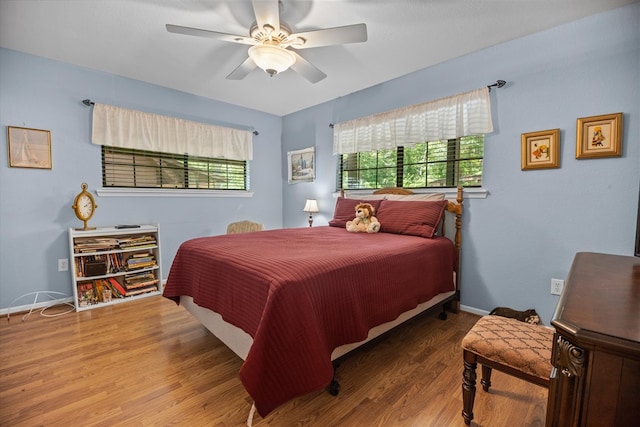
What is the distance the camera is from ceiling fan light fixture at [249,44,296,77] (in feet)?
6.47

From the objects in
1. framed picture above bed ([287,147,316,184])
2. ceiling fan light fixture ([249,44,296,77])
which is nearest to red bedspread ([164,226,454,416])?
ceiling fan light fixture ([249,44,296,77])

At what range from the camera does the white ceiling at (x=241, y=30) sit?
195cm

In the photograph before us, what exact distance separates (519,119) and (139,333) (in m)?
3.60

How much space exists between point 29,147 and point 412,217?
3.67 m

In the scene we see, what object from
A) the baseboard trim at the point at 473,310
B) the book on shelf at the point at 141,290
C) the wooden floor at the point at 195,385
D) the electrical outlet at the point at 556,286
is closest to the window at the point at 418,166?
the electrical outlet at the point at 556,286

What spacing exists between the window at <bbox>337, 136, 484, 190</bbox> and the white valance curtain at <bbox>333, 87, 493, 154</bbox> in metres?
0.12

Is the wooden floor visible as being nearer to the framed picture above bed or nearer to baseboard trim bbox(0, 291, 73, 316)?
baseboard trim bbox(0, 291, 73, 316)

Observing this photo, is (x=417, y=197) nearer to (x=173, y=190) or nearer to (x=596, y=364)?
(x=596, y=364)

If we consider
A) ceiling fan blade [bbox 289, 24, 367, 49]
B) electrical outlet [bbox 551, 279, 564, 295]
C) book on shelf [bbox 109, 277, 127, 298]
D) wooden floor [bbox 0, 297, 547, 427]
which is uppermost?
ceiling fan blade [bbox 289, 24, 367, 49]

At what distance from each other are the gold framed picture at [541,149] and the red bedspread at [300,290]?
95 centimetres

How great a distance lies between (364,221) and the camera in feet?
9.36

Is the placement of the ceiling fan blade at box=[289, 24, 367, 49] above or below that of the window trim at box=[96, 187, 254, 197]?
above

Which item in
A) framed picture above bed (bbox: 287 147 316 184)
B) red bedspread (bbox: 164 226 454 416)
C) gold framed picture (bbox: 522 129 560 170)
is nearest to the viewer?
red bedspread (bbox: 164 226 454 416)

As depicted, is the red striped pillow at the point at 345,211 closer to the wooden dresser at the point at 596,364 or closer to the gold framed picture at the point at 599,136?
the gold framed picture at the point at 599,136
